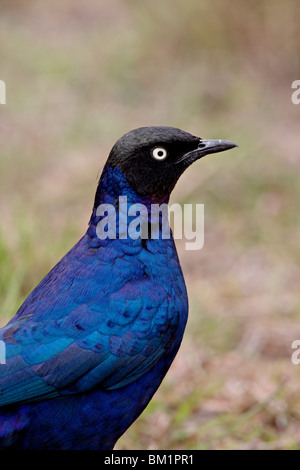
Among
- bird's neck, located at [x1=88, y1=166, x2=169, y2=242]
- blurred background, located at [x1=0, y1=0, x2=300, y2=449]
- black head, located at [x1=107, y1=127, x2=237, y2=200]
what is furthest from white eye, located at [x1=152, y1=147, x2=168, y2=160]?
blurred background, located at [x1=0, y1=0, x2=300, y2=449]

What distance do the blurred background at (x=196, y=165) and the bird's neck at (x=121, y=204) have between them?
1.00 metres

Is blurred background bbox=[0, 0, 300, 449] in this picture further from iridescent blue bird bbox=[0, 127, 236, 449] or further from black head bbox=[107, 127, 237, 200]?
black head bbox=[107, 127, 237, 200]

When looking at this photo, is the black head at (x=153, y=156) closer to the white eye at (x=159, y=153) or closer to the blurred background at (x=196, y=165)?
the white eye at (x=159, y=153)

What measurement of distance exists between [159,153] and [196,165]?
2.81 meters

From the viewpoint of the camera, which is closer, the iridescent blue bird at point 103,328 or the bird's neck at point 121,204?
the iridescent blue bird at point 103,328

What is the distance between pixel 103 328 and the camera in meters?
2.31

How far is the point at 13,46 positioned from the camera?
7359 mm

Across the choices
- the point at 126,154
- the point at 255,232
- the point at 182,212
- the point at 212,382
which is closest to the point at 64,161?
the point at 182,212

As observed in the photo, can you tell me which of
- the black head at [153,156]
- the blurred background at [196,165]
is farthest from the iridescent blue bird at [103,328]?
the blurred background at [196,165]

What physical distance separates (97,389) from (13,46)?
5.64 metres

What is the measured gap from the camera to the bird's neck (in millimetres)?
2441

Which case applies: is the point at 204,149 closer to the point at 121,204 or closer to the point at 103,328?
the point at 121,204

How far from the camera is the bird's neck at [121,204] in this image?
2.44 meters

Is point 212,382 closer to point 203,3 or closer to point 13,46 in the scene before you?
point 203,3
